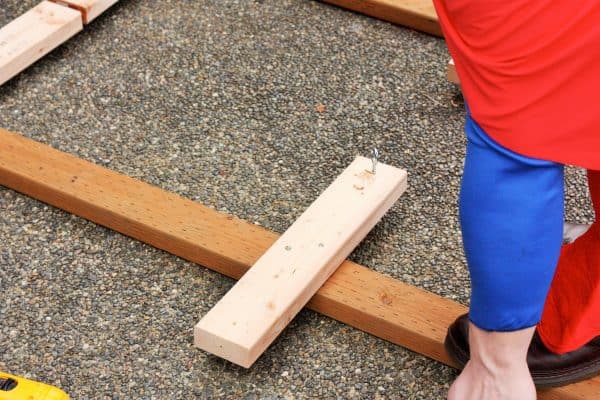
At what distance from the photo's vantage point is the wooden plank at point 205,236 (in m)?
2.05

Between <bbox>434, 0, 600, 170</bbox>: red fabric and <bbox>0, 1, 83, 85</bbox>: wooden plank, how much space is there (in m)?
1.66

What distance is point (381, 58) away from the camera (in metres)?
3.00

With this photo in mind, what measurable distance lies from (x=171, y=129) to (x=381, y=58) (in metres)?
0.73

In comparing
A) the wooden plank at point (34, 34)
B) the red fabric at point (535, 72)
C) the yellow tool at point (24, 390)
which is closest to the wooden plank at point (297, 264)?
the yellow tool at point (24, 390)

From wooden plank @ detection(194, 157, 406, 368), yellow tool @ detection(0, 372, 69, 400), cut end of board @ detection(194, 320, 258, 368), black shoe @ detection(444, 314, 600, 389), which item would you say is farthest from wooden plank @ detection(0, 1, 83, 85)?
black shoe @ detection(444, 314, 600, 389)

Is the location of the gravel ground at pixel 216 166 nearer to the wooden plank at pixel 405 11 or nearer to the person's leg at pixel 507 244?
the wooden plank at pixel 405 11

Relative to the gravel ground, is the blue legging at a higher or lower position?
higher

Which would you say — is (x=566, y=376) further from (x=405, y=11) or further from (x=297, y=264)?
(x=405, y=11)

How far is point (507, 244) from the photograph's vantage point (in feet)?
5.06

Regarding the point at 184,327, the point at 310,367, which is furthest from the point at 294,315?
the point at 184,327

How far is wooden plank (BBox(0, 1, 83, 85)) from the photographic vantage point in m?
2.78

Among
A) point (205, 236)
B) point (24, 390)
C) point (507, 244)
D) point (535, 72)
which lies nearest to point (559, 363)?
point (507, 244)

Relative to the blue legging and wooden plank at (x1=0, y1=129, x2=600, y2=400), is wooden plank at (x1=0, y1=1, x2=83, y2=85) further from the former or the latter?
the blue legging

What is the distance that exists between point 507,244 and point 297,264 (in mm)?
659
